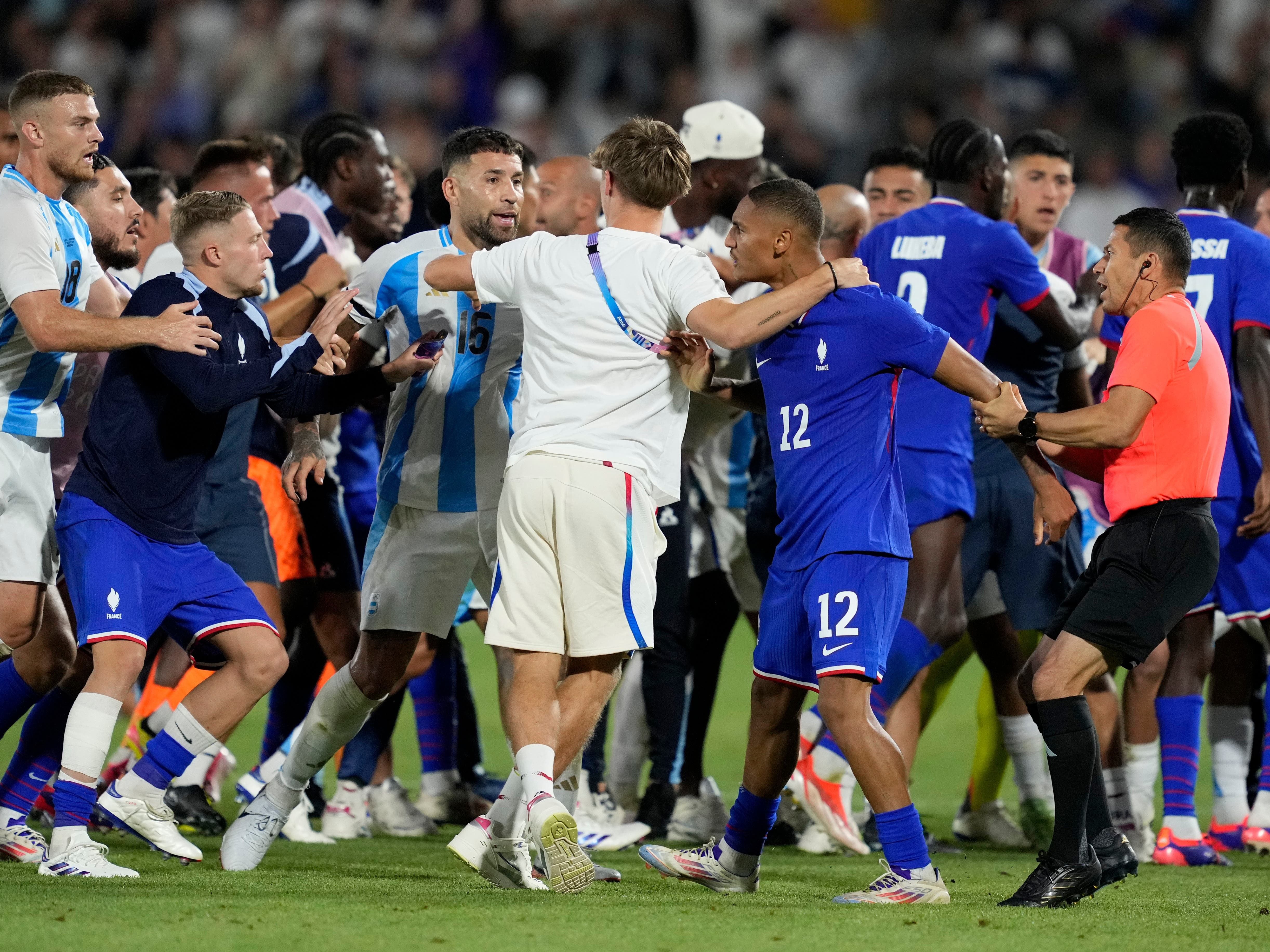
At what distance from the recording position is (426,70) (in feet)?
58.4

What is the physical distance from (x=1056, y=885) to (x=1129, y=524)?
3.84 ft

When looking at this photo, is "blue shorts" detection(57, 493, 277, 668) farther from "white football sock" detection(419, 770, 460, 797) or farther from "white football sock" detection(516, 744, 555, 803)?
"white football sock" detection(419, 770, 460, 797)

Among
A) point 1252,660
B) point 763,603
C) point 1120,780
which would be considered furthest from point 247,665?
point 1252,660

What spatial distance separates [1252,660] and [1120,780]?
3.64 ft

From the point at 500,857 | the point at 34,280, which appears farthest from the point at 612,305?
the point at 34,280

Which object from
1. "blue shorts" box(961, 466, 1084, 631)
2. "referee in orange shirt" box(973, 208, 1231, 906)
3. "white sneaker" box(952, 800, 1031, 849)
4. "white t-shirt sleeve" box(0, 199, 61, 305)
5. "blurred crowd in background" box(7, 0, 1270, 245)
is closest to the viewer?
"referee in orange shirt" box(973, 208, 1231, 906)

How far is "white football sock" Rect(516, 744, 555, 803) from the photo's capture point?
4.94m

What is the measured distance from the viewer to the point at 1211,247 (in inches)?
270

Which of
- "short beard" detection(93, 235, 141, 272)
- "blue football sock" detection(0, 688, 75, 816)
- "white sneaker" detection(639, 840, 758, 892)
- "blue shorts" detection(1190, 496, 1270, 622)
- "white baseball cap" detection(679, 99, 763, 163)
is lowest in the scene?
"white sneaker" detection(639, 840, 758, 892)

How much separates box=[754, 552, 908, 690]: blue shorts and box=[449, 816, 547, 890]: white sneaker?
96cm

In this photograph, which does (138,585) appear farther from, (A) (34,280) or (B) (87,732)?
(A) (34,280)

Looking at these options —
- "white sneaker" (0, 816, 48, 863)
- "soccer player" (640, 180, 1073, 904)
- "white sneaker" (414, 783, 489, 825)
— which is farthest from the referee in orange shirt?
"white sneaker" (0, 816, 48, 863)

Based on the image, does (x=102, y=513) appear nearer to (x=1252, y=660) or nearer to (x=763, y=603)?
(x=763, y=603)

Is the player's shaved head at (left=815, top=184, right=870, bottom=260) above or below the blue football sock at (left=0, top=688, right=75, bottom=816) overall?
above
